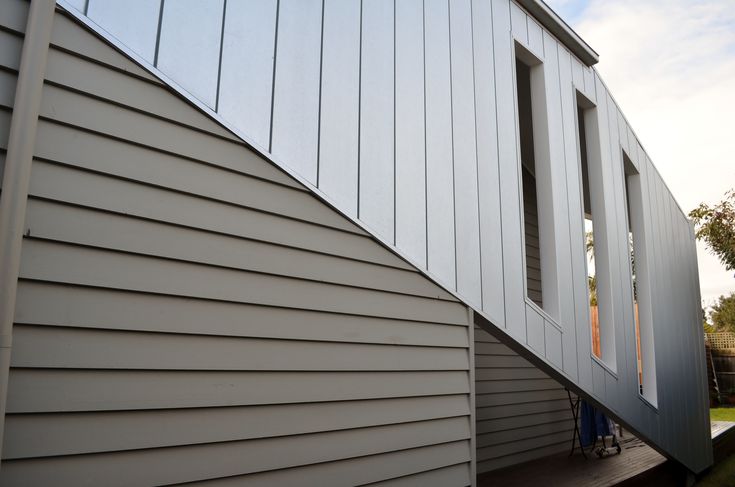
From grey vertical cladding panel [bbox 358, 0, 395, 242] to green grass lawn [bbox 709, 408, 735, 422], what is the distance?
11.7 meters

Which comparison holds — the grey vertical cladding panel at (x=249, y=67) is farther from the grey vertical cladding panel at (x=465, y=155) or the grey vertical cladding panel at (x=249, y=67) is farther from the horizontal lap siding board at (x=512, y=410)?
the horizontal lap siding board at (x=512, y=410)

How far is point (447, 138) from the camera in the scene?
A: 122 inches

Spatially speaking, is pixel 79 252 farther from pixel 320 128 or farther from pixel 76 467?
pixel 320 128

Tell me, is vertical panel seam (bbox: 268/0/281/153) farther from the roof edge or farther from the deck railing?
the deck railing

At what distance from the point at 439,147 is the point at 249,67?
4.34 ft

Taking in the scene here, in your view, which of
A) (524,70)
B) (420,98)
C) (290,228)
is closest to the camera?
(290,228)

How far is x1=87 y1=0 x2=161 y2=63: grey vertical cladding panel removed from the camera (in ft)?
5.59

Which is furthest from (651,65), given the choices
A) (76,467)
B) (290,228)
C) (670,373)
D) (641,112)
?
(76,467)

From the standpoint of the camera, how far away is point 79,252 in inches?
61.6

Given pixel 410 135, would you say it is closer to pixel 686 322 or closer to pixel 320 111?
pixel 320 111

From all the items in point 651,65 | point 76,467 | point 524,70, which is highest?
point 651,65

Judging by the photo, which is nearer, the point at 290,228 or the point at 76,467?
the point at 76,467

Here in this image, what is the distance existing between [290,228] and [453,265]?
1.18 m

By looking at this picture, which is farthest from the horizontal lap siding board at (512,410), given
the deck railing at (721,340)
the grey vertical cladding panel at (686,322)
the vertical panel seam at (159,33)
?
the deck railing at (721,340)
